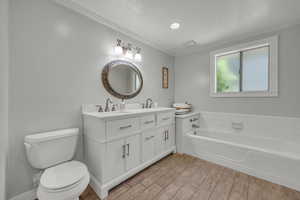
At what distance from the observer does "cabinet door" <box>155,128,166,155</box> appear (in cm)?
205

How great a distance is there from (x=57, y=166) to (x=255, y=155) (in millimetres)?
2522

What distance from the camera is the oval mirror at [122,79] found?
1.90m

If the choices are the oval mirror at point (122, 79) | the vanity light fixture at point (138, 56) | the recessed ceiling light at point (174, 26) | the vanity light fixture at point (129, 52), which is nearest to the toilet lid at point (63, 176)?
the oval mirror at point (122, 79)

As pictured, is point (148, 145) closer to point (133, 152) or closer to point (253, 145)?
point (133, 152)

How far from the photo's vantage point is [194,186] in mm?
1520

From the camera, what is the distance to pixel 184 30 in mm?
2139

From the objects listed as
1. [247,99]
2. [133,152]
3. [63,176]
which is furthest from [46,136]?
[247,99]

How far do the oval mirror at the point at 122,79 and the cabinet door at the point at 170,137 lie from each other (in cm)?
95

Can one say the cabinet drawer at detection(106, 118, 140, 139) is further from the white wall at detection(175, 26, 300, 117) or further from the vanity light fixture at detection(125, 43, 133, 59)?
the white wall at detection(175, 26, 300, 117)

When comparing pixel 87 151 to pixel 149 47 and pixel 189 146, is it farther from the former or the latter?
pixel 149 47

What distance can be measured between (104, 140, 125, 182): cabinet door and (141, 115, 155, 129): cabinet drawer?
411mm

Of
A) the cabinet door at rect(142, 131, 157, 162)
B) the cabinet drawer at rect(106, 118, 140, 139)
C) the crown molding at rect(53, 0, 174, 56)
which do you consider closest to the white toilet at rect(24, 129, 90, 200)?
the cabinet drawer at rect(106, 118, 140, 139)

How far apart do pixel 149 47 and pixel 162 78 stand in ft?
2.59

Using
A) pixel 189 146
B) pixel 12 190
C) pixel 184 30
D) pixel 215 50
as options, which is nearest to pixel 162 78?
pixel 184 30
